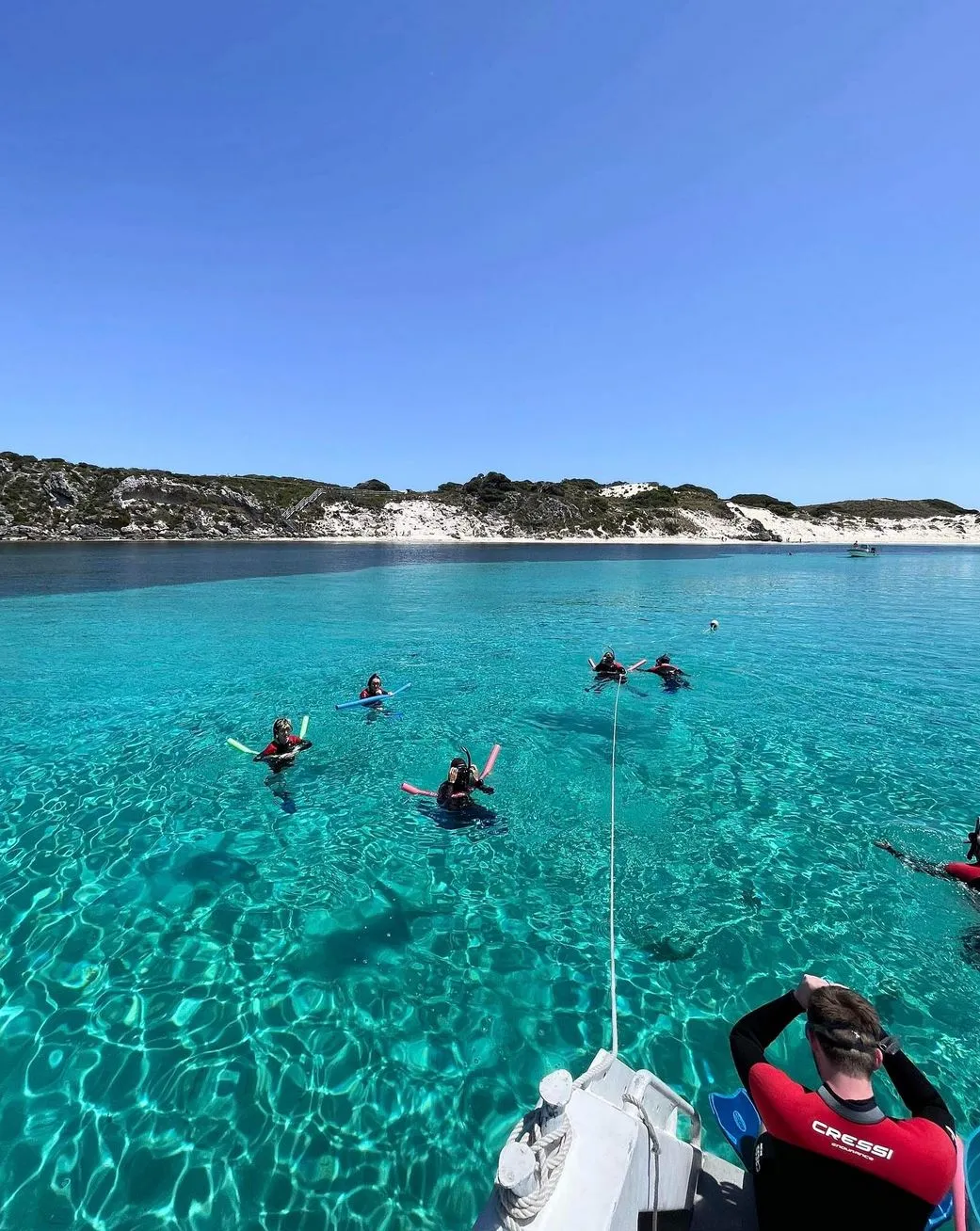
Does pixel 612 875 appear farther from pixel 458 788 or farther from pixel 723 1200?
pixel 723 1200

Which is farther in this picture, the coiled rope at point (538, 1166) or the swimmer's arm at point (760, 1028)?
Result: the swimmer's arm at point (760, 1028)

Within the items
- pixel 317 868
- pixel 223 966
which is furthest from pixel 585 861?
pixel 223 966

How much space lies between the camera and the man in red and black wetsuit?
3.10 m

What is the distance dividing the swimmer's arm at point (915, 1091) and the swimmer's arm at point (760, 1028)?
60cm

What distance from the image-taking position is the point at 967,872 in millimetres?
9445

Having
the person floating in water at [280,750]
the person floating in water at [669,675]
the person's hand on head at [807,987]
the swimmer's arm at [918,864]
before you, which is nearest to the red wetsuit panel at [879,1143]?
the person's hand on head at [807,987]

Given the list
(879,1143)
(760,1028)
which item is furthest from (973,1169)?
(879,1143)

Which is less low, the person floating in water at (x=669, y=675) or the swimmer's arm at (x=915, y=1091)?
the swimmer's arm at (x=915, y=1091)

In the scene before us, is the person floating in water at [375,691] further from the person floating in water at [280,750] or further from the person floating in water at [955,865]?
the person floating in water at [955,865]

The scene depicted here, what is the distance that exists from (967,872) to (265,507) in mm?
175773

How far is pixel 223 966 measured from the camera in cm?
844

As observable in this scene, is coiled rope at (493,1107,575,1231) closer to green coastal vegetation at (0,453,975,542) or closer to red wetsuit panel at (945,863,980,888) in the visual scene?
red wetsuit panel at (945,863,980,888)

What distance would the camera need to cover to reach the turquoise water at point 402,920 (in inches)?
241

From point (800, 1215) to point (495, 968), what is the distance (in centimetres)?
573
